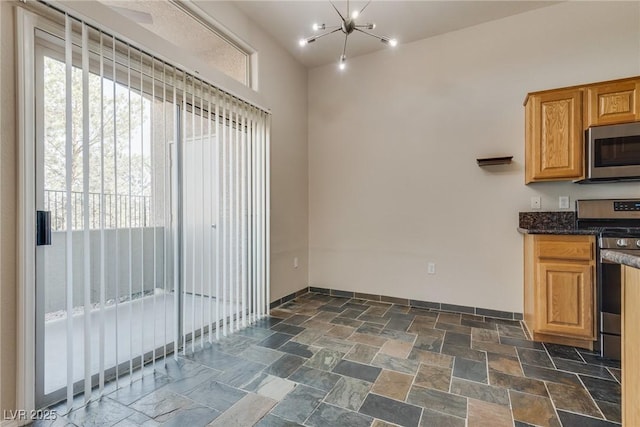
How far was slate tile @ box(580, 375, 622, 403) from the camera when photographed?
1.81 m

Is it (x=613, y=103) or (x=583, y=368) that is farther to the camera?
(x=613, y=103)

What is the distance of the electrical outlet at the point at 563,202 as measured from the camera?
2914mm

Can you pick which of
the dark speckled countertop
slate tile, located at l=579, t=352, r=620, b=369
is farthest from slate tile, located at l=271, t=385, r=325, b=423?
the dark speckled countertop

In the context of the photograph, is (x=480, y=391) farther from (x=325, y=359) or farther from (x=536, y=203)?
(x=536, y=203)

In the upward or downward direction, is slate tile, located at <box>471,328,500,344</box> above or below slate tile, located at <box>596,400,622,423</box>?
below

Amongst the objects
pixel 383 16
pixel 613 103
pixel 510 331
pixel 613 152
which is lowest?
pixel 510 331

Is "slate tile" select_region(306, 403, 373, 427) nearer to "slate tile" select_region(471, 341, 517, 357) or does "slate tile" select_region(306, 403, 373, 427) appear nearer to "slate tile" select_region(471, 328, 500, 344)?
"slate tile" select_region(471, 341, 517, 357)

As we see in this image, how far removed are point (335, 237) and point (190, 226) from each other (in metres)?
2.10

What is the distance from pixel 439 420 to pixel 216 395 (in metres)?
1.33

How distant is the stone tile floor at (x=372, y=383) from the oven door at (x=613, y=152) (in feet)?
5.00

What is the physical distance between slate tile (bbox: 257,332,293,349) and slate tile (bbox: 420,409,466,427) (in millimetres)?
1314

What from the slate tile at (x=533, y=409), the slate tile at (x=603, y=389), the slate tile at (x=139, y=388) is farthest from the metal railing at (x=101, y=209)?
the slate tile at (x=603, y=389)

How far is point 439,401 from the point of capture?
1793 millimetres

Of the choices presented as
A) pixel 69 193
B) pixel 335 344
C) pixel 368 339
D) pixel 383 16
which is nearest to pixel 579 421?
pixel 368 339
